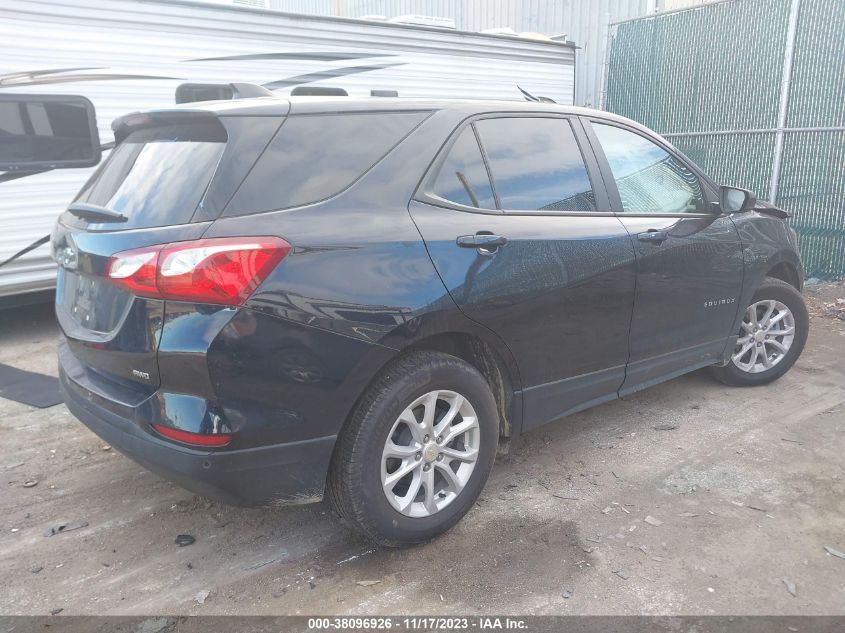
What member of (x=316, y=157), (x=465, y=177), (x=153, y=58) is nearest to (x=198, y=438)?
(x=316, y=157)

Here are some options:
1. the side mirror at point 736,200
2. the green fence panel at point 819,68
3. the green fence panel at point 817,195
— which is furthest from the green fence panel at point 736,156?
the side mirror at point 736,200

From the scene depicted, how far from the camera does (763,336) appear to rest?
459cm

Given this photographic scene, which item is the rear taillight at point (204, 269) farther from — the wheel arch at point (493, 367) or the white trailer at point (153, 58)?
the white trailer at point (153, 58)

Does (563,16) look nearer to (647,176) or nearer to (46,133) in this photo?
(46,133)

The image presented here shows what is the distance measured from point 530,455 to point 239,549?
163cm

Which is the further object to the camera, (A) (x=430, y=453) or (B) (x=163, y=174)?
(A) (x=430, y=453)

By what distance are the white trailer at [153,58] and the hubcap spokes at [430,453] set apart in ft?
8.08

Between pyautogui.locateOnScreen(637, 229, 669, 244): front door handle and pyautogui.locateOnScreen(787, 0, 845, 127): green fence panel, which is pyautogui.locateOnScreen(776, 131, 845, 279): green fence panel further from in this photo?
pyautogui.locateOnScreen(637, 229, 669, 244): front door handle

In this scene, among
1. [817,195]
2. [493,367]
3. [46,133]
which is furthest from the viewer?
[817,195]

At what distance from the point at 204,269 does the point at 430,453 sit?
1.19 meters

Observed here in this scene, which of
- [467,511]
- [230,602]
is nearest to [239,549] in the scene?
[230,602]

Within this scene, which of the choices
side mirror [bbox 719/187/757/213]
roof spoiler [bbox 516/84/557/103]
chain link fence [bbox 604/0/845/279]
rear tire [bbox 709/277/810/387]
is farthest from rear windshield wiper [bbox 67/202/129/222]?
chain link fence [bbox 604/0/845/279]

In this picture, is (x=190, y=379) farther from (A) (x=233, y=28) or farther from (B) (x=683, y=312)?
(A) (x=233, y=28)

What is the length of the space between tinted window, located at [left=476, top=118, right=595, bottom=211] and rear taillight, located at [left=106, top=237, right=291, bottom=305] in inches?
48.7
